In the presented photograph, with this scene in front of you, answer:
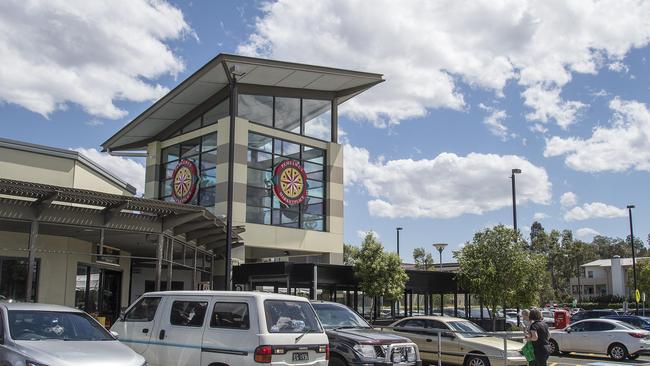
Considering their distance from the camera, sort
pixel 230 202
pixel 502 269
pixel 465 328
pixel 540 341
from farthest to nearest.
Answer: pixel 502 269, pixel 230 202, pixel 465 328, pixel 540 341

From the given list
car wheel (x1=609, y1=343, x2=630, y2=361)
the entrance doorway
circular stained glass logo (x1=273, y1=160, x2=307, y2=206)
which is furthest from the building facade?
car wheel (x1=609, y1=343, x2=630, y2=361)

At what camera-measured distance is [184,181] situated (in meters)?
34.5

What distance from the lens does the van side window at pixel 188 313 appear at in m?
9.80

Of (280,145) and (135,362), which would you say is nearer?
(135,362)

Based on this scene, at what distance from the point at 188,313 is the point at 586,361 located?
15.4 meters

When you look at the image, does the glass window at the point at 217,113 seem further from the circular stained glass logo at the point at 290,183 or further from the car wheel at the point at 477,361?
the car wheel at the point at 477,361

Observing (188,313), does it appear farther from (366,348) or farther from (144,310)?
(366,348)

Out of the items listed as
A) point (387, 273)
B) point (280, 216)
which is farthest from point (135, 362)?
point (280, 216)


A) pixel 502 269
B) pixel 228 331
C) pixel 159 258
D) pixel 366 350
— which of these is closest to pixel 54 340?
pixel 228 331

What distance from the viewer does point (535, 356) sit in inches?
467

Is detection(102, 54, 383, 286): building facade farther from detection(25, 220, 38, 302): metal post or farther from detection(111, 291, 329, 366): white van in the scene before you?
detection(111, 291, 329, 366): white van

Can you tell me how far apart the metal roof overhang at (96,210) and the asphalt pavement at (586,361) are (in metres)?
11.9

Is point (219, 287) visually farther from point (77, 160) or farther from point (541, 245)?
point (541, 245)

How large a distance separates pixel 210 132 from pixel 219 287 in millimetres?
8310
